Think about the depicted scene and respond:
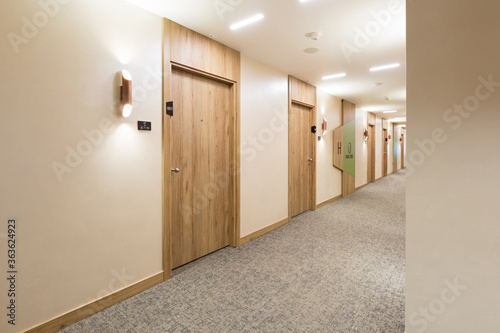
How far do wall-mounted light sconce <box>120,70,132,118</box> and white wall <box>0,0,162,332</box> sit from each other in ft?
0.27

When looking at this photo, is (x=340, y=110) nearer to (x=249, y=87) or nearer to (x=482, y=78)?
(x=249, y=87)

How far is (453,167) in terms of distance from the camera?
152 centimetres

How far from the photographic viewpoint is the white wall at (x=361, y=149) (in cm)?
787

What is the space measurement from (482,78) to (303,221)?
11.7 feet

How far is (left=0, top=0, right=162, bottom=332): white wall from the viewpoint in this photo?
5.51ft

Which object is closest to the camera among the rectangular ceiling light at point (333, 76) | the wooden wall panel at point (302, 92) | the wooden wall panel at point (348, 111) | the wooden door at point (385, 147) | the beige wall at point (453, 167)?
the beige wall at point (453, 167)

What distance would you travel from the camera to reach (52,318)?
1.84 meters

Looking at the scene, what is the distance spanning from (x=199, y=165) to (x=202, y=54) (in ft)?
4.29

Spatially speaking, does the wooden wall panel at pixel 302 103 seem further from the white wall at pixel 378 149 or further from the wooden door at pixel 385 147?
the wooden door at pixel 385 147

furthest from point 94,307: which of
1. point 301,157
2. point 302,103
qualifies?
point 302,103

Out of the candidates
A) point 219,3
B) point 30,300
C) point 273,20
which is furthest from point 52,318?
point 273,20

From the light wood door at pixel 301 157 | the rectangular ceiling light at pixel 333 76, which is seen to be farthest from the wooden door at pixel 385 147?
the rectangular ceiling light at pixel 333 76

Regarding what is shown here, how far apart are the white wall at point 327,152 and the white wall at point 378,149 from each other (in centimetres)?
424

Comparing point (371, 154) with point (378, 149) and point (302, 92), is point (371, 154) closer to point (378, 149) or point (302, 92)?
point (378, 149)
